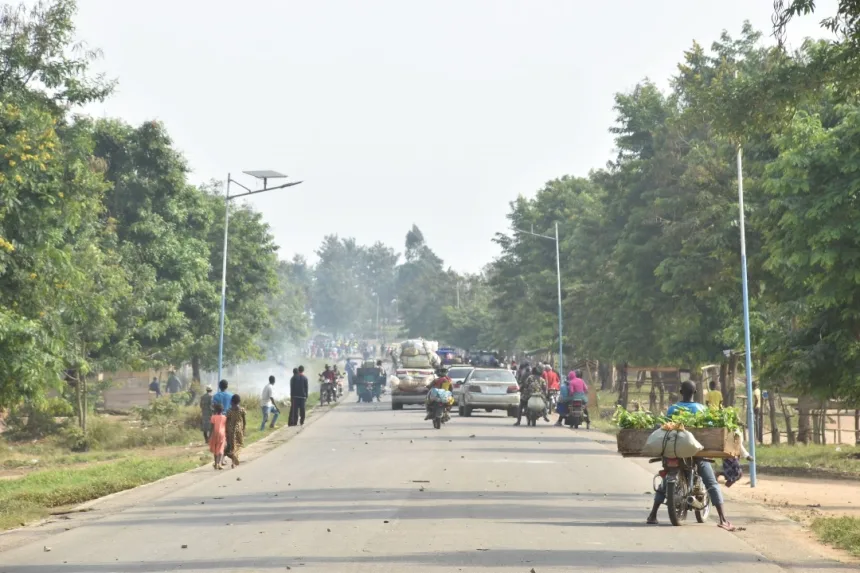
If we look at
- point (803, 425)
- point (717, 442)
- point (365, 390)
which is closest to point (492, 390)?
point (803, 425)

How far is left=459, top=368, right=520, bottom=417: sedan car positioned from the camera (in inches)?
1801

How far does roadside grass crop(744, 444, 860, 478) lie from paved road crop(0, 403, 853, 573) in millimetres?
3442

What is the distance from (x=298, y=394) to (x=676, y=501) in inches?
1045

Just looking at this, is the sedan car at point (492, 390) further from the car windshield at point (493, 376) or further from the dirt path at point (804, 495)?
the dirt path at point (804, 495)

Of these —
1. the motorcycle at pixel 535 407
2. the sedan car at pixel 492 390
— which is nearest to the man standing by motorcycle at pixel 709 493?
the motorcycle at pixel 535 407

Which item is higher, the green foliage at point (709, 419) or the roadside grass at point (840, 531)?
the green foliage at point (709, 419)

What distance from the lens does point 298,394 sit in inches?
1594

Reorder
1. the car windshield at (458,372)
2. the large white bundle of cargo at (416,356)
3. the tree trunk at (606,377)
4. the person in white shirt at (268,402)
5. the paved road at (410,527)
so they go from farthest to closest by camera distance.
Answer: the tree trunk at (606,377), the large white bundle of cargo at (416,356), the car windshield at (458,372), the person in white shirt at (268,402), the paved road at (410,527)

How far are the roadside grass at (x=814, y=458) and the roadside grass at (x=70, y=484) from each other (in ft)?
38.6

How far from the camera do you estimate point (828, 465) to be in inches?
1021

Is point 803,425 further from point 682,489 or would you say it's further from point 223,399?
point 682,489

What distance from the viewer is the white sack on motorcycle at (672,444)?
14781mm

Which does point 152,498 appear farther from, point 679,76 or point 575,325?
point 575,325

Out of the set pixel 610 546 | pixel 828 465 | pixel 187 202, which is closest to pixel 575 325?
pixel 187 202
